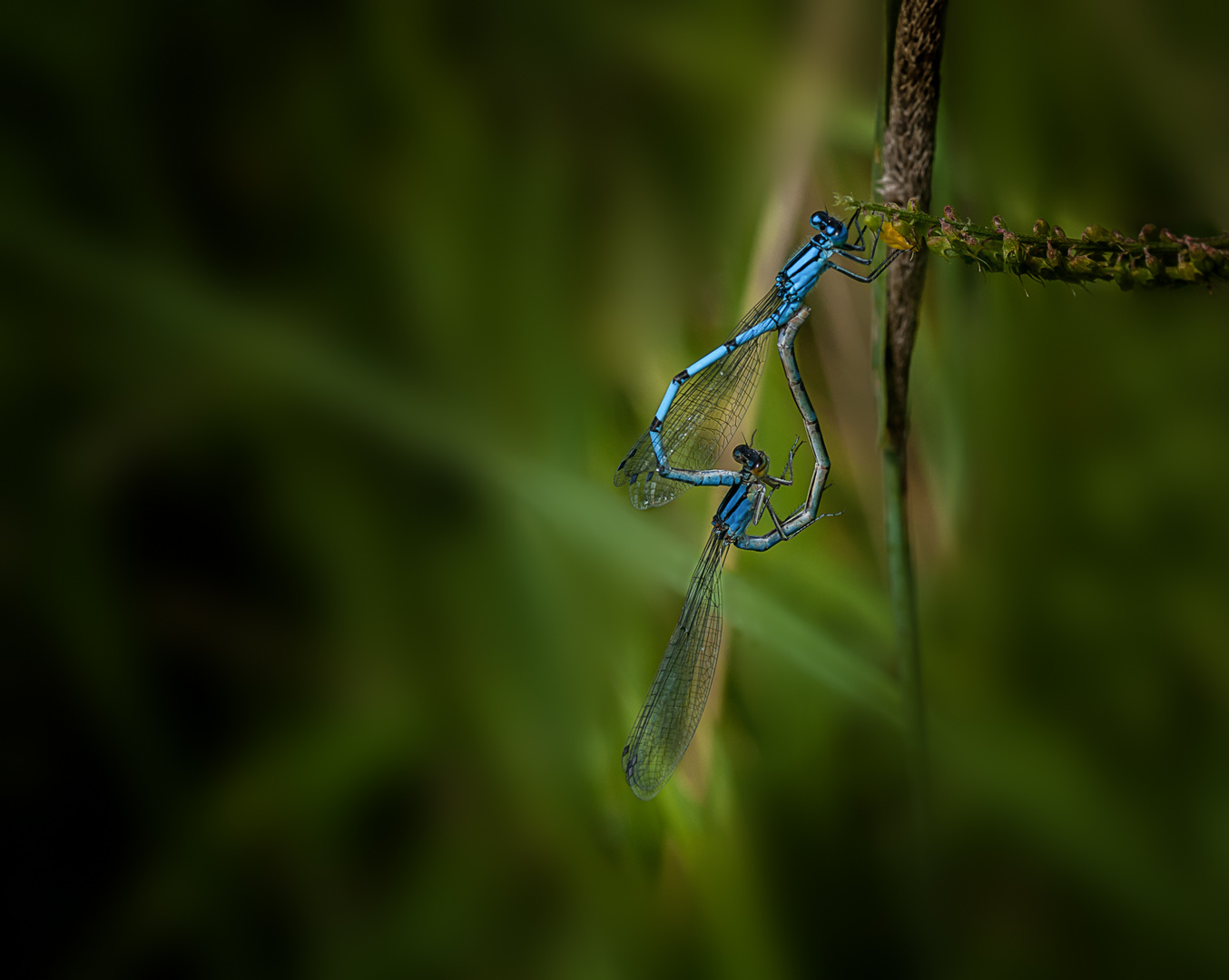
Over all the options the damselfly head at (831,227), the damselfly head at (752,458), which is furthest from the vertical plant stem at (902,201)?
the damselfly head at (752,458)

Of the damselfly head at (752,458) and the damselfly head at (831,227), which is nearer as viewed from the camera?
the damselfly head at (831,227)

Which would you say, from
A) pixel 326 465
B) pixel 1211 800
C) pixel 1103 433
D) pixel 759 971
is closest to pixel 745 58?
pixel 1103 433

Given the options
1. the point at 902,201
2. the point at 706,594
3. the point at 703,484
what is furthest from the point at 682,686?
the point at 902,201

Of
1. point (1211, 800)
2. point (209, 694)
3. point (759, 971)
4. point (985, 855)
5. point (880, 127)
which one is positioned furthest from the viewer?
point (209, 694)

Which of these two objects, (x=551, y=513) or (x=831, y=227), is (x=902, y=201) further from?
(x=551, y=513)

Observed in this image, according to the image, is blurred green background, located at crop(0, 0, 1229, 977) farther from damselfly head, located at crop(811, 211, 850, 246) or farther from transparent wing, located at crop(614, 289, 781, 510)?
damselfly head, located at crop(811, 211, 850, 246)

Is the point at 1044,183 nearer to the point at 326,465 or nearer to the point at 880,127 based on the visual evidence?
the point at 880,127

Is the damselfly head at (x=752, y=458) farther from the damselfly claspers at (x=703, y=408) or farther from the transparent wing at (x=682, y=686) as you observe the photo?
the transparent wing at (x=682, y=686)

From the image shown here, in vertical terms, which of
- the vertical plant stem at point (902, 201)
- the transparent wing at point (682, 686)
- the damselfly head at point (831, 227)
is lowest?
the transparent wing at point (682, 686)
